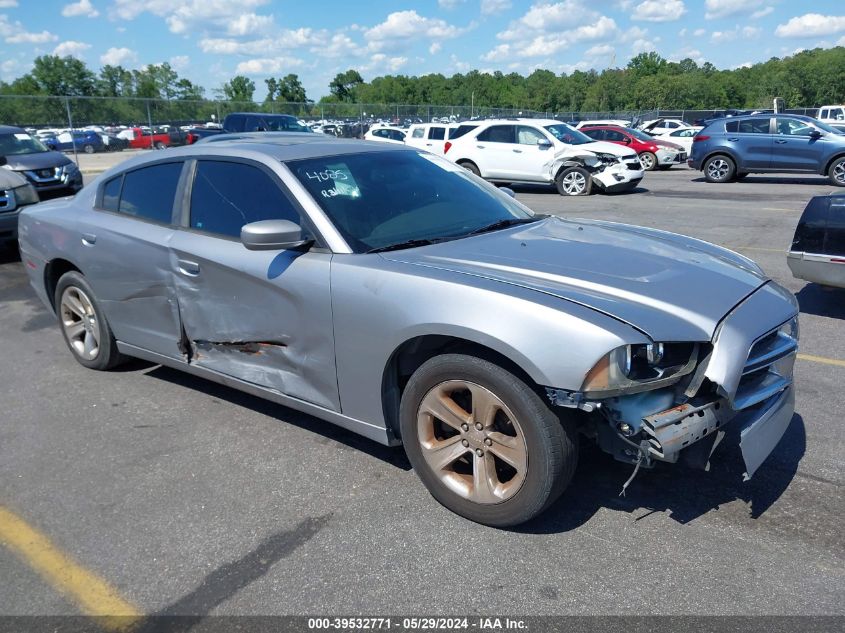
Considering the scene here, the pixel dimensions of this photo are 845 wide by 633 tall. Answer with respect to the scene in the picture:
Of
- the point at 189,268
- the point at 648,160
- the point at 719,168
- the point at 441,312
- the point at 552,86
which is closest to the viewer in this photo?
the point at 441,312

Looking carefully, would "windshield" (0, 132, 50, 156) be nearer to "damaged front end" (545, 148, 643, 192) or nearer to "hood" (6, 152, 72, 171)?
"hood" (6, 152, 72, 171)

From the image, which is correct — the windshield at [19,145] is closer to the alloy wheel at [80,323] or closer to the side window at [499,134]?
the alloy wheel at [80,323]

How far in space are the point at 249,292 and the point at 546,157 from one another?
14312 mm

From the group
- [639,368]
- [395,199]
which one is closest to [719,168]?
[395,199]

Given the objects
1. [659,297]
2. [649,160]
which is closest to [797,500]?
[659,297]

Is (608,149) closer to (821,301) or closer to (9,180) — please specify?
(821,301)

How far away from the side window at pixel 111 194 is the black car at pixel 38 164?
29.0ft

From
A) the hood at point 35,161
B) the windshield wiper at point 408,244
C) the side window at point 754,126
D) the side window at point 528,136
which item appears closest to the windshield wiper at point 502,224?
the windshield wiper at point 408,244

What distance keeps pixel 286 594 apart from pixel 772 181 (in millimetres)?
20307

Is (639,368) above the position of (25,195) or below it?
below

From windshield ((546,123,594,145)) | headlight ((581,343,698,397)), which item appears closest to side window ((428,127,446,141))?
windshield ((546,123,594,145))

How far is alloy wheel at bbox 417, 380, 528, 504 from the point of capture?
2951mm

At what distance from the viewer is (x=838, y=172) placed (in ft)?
57.4

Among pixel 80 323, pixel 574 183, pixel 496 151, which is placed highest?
pixel 496 151
